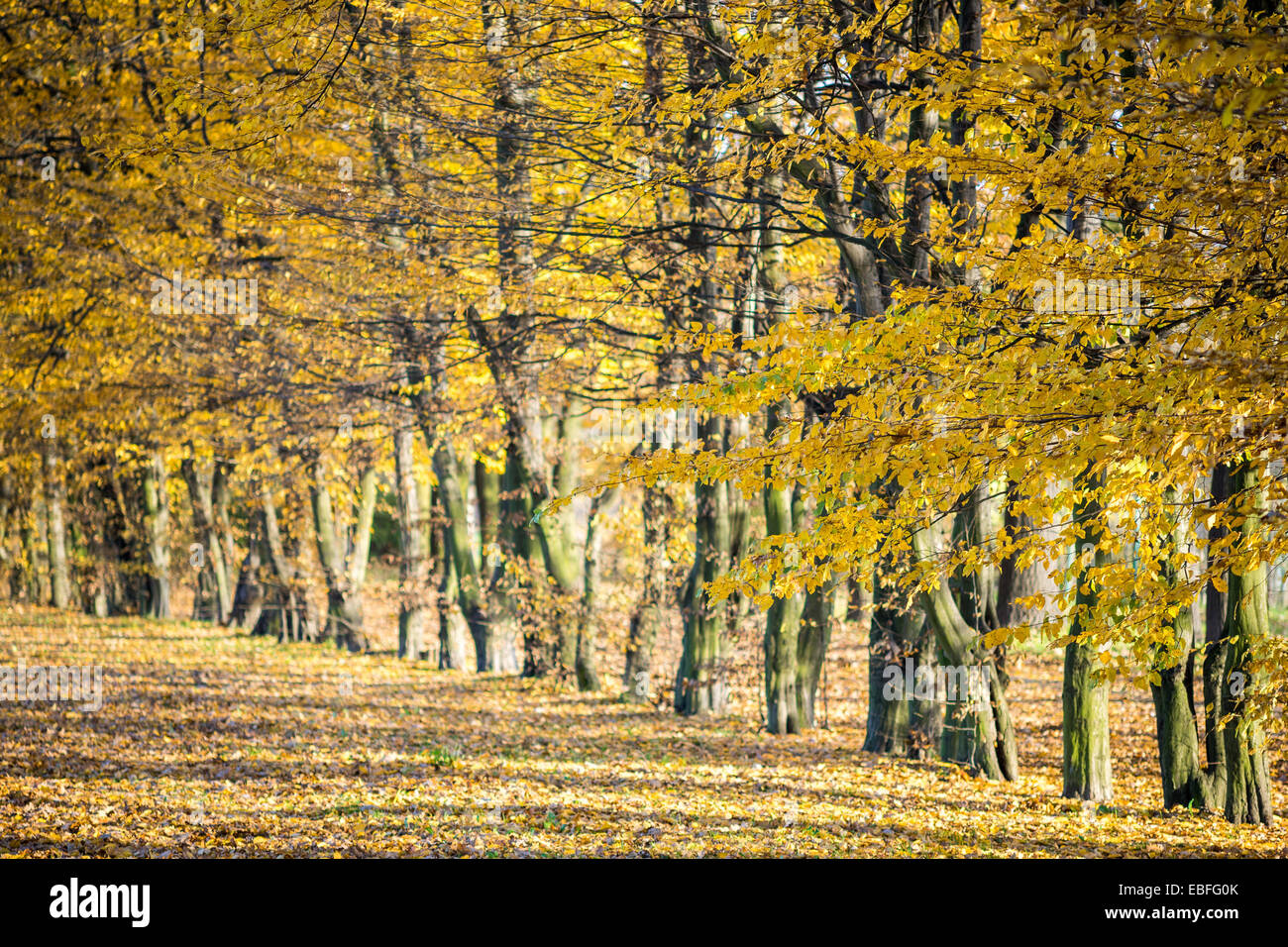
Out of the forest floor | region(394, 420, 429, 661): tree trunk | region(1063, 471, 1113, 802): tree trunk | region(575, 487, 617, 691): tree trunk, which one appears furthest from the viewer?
region(394, 420, 429, 661): tree trunk

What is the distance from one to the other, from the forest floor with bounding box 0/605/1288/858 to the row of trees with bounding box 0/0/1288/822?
0.99m

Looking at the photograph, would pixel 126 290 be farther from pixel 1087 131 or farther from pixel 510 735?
pixel 1087 131

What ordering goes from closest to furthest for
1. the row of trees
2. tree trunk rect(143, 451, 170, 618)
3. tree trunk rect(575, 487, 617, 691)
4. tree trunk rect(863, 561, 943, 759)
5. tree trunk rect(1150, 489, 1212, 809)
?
the row of trees < tree trunk rect(1150, 489, 1212, 809) < tree trunk rect(863, 561, 943, 759) < tree trunk rect(575, 487, 617, 691) < tree trunk rect(143, 451, 170, 618)

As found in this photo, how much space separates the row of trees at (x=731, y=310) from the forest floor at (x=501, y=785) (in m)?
0.99

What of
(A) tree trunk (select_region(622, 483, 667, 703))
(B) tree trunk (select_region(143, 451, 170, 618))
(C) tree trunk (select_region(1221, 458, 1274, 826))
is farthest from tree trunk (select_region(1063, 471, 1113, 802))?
(B) tree trunk (select_region(143, 451, 170, 618))

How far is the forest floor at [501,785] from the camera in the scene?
716 centimetres

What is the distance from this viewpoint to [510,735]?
40.3 feet

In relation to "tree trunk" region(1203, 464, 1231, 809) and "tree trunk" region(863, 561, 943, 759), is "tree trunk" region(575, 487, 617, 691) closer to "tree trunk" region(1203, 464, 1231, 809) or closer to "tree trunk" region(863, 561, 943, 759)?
"tree trunk" region(863, 561, 943, 759)

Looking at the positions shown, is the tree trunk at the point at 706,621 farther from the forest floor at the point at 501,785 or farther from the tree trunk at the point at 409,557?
the tree trunk at the point at 409,557

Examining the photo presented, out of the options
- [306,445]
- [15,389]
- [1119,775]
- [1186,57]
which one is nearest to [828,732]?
[1119,775]

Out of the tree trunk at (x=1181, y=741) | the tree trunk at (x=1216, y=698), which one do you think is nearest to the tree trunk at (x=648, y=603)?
the tree trunk at (x=1181, y=741)

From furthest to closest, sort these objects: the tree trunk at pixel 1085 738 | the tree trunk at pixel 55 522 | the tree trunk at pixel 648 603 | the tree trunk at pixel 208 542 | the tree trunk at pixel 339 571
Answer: the tree trunk at pixel 208 542 → the tree trunk at pixel 55 522 → the tree trunk at pixel 339 571 → the tree trunk at pixel 648 603 → the tree trunk at pixel 1085 738

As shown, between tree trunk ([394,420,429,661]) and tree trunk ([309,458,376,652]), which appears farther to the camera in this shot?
tree trunk ([309,458,376,652])

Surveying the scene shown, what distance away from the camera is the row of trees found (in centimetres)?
446
